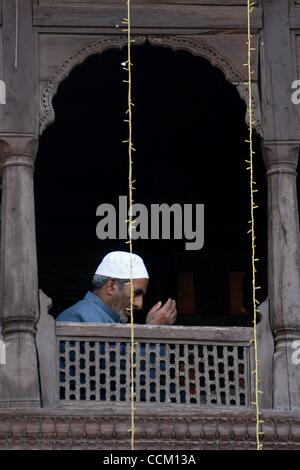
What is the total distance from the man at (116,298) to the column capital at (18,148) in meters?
0.91

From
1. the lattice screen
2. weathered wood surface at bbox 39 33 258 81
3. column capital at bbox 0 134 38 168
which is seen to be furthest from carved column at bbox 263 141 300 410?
column capital at bbox 0 134 38 168

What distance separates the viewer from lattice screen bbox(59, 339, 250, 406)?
14875 millimetres

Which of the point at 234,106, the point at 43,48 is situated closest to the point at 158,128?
the point at 234,106

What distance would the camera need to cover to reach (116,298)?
51.2ft

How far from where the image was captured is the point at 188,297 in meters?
18.6

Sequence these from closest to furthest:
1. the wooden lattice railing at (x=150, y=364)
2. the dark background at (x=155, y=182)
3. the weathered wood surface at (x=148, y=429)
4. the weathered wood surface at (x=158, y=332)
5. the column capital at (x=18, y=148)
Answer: the weathered wood surface at (x=148, y=429), the wooden lattice railing at (x=150, y=364), the weathered wood surface at (x=158, y=332), the column capital at (x=18, y=148), the dark background at (x=155, y=182)

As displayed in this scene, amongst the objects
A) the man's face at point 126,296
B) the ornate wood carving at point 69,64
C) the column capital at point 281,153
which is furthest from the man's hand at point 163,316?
the ornate wood carving at point 69,64

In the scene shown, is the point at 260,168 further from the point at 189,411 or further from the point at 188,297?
the point at 189,411

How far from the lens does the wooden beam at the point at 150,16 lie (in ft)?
50.7

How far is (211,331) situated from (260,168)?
3.04m

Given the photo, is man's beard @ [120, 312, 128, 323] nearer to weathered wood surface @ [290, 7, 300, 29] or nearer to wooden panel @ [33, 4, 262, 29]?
wooden panel @ [33, 4, 262, 29]

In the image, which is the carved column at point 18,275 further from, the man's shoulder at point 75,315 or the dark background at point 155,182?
the dark background at point 155,182
